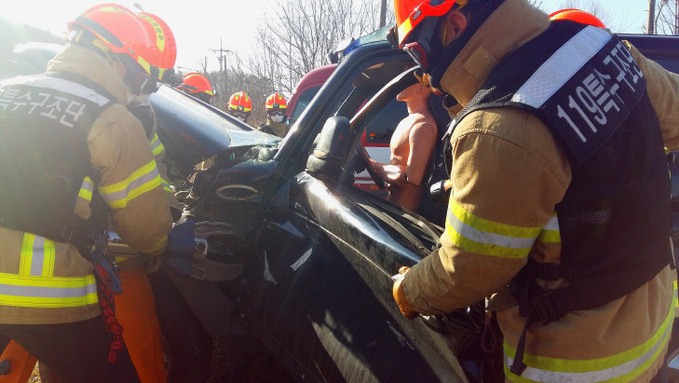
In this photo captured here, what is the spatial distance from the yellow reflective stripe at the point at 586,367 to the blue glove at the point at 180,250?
4.73 ft

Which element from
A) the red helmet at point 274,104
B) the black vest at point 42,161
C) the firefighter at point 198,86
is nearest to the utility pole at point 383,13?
the red helmet at point 274,104

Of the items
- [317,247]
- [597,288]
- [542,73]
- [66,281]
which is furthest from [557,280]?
[66,281]

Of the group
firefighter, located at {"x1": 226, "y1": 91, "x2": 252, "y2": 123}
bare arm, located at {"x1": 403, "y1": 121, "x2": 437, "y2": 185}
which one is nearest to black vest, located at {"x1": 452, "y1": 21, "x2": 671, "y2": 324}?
bare arm, located at {"x1": 403, "y1": 121, "x2": 437, "y2": 185}

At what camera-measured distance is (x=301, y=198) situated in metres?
2.15

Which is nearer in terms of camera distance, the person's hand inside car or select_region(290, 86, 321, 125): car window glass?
the person's hand inside car

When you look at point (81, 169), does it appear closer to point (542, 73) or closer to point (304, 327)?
point (304, 327)

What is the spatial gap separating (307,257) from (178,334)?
0.94m

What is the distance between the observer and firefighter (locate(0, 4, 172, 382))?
5.67 feet

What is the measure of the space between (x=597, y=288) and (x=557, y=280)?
0.08 meters

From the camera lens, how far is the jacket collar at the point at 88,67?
1.89 metres

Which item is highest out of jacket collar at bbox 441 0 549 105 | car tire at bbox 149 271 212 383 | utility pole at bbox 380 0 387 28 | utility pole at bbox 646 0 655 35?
jacket collar at bbox 441 0 549 105

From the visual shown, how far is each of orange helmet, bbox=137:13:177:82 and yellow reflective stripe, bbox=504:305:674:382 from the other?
6.04 feet

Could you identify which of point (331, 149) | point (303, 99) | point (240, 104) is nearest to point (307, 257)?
point (331, 149)

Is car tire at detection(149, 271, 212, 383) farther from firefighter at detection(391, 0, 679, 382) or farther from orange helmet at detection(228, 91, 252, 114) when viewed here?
orange helmet at detection(228, 91, 252, 114)
